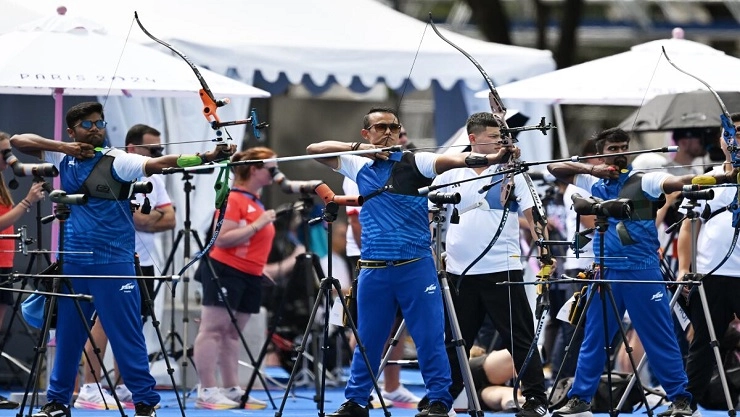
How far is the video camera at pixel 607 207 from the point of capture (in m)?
7.99

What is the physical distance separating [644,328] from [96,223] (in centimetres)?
311

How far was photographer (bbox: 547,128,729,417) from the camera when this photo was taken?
825 centimetres

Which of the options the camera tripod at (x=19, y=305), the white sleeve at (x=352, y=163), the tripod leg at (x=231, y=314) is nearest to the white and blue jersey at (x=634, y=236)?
the white sleeve at (x=352, y=163)

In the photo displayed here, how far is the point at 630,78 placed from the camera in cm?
1120

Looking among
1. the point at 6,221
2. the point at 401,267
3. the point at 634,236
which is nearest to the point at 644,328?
the point at 634,236

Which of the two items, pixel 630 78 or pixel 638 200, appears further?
pixel 630 78

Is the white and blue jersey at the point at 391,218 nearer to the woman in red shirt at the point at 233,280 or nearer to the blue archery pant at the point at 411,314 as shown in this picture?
the blue archery pant at the point at 411,314

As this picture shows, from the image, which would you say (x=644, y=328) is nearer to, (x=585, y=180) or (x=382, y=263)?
(x=585, y=180)

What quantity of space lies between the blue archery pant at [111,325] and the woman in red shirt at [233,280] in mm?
2010

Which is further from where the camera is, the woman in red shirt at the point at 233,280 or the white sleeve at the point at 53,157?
the woman in red shirt at the point at 233,280

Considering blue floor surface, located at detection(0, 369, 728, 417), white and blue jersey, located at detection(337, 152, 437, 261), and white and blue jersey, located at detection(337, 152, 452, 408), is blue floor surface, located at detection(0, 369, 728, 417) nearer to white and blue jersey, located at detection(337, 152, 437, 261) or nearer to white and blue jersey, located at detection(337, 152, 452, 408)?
white and blue jersey, located at detection(337, 152, 452, 408)

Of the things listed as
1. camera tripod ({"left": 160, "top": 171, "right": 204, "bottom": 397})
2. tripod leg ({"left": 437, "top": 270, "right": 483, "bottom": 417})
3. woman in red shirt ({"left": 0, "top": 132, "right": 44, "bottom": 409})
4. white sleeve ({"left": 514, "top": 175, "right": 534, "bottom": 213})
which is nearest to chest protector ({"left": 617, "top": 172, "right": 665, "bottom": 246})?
white sleeve ({"left": 514, "top": 175, "right": 534, "bottom": 213})

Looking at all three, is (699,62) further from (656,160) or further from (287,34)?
(287,34)

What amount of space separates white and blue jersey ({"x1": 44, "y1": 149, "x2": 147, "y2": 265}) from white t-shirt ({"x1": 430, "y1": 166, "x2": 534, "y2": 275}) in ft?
6.53
